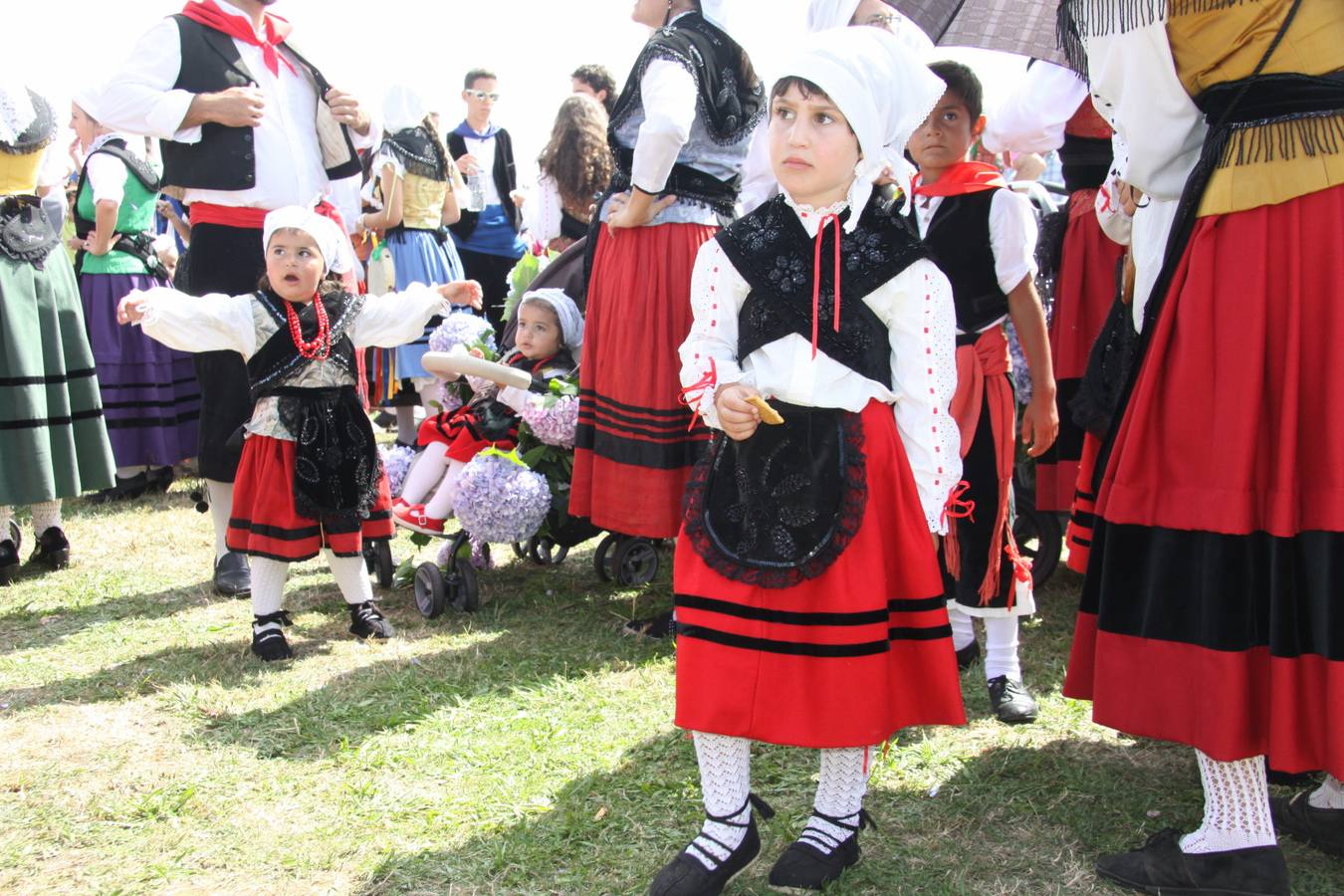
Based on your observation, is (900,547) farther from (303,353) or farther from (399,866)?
(303,353)

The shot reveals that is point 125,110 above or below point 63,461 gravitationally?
above

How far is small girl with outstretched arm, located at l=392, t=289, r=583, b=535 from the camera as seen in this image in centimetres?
476

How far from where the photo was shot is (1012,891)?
8.36ft

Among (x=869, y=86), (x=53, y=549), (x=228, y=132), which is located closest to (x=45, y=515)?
(x=53, y=549)

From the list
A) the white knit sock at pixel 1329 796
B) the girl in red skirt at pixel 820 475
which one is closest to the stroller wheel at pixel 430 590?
the girl in red skirt at pixel 820 475

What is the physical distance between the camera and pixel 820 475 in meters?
2.42

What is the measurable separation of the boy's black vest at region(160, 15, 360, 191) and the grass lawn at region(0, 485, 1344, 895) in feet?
5.42

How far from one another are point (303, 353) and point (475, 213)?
492cm

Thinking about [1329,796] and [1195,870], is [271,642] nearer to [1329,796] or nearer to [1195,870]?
[1195,870]

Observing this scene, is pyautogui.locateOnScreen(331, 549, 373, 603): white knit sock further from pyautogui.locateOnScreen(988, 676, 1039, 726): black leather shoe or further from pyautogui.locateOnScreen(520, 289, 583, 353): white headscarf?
pyautogui.locateOnScreen(988, 676, 1039, 726): black leather shoe

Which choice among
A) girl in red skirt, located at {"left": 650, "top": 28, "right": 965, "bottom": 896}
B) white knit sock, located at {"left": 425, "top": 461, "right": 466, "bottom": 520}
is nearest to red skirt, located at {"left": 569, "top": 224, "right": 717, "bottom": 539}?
white knit sock, located at {"left": 425, "top": 461, "right": 466, "bottom": 520}

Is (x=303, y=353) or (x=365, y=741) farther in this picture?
(x=303, y=353)

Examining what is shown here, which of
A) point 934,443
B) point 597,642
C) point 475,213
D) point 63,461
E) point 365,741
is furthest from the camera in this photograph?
point 475,213

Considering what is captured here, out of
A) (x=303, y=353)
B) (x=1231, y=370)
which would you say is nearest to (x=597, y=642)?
(x=303, y=353)
